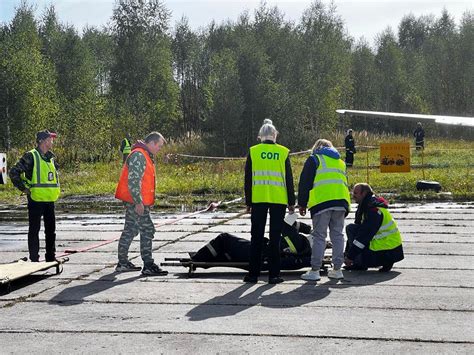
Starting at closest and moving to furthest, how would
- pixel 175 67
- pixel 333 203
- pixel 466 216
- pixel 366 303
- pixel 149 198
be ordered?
pixel 366 303 < pixel 333 203 < pixel 149 198 < pixel 466 216 < pixel 175 67

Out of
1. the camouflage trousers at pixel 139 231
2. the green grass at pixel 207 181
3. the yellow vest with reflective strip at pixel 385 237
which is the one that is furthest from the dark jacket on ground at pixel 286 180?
the green grass at pixel 207 181

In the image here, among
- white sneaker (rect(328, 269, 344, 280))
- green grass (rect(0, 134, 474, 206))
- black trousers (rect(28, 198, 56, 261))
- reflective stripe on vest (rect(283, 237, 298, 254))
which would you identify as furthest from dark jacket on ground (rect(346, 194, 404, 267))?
green grass (rect(0, 134, 474, 206))

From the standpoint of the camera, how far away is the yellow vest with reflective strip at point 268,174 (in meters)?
9.48

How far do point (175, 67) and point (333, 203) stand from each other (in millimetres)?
79071

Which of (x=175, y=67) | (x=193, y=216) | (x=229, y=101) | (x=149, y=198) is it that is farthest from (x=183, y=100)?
(x=149, y=198)

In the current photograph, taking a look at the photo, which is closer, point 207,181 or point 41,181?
point 41,181

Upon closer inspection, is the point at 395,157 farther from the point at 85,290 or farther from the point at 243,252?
the point at 85,290

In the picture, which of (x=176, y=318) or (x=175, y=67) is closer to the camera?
→ (x=176, y=318)

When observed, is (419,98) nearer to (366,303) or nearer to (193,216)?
(193,216)

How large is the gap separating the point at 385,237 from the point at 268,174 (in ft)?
6.05

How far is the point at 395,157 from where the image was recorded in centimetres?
2498

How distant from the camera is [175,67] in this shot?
87.1 meters

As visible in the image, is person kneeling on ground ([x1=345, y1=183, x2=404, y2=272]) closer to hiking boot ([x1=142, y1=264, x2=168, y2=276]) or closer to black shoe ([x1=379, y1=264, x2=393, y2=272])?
black shoe ([x1=379, y1=264, x2=393, y2=272])

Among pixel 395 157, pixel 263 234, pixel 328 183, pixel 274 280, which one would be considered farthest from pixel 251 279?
pixel 395 157
